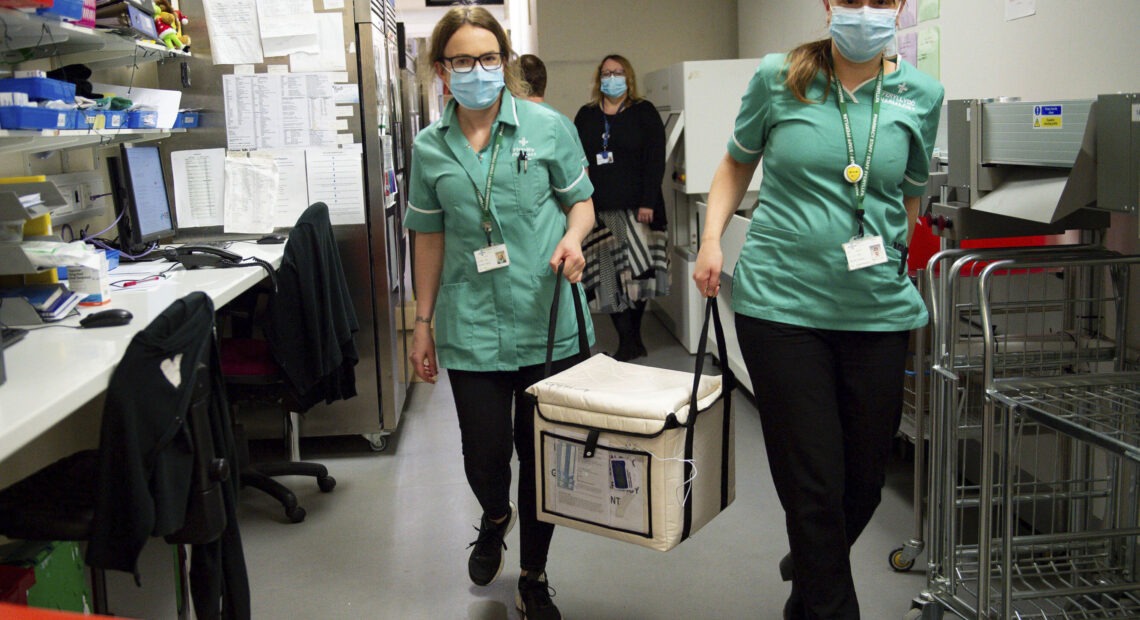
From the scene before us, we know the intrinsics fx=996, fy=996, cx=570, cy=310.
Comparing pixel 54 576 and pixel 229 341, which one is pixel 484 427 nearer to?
pixel 54 576

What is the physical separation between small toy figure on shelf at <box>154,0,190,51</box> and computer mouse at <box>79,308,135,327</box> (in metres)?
1.39

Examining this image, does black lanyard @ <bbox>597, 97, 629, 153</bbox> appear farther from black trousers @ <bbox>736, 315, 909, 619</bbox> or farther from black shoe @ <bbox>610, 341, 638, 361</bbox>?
black trousers @ <bbox>736, 315, 909, 619</bbox>

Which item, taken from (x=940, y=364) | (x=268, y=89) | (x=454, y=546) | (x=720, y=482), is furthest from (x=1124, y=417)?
(x=268, y=89)

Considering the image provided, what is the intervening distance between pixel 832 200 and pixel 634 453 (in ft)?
1.90

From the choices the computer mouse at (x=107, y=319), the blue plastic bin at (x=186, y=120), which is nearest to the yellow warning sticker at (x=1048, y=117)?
the computer mouse at (x=107, y=319)

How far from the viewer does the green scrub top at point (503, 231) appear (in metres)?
2.11

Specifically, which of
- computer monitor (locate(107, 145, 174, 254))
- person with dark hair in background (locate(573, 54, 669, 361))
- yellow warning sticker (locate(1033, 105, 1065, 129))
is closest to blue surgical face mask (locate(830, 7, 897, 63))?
yellow warning sticker (locate(1033, 105, 1065, 129))

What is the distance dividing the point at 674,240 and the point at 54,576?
4017mm

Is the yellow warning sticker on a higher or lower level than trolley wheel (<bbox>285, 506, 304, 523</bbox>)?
higher

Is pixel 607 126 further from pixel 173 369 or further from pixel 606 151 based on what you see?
pixel 173 369

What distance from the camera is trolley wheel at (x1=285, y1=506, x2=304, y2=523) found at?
10.1 feet

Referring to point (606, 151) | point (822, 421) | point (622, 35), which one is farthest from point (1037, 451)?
point (622, 35)

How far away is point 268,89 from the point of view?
3.49 m

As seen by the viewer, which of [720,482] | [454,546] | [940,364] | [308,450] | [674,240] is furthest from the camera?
[674,240]
